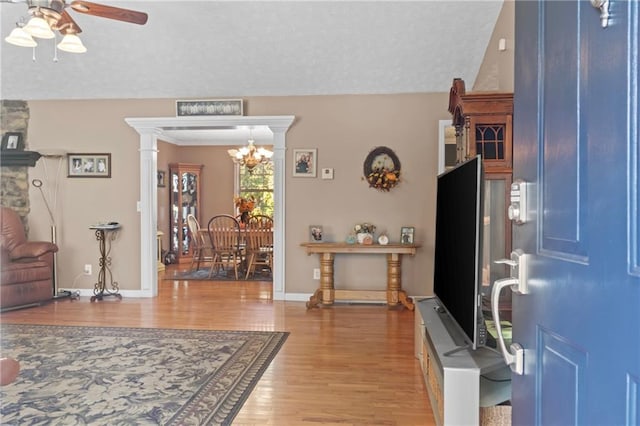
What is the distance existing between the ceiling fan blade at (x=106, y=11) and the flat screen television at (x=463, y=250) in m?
2.42

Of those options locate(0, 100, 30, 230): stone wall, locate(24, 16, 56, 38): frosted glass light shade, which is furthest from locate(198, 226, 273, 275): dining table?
locate(24, 16, 56, 38): frosted glass light shade

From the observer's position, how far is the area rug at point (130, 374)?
233 centimetres

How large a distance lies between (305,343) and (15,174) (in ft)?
15.1

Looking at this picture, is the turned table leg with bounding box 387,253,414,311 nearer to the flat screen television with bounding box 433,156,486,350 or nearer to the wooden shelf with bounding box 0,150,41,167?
the flat screen television with bounding box 433,156,486,350

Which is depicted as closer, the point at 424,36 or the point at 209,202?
the point at 424,36

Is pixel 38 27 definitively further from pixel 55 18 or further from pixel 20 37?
pixel 20 37

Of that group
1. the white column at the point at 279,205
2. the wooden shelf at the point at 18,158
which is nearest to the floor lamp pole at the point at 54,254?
the wooden shelf at the point at 18,158

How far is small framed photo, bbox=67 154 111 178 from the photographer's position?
5.49 m

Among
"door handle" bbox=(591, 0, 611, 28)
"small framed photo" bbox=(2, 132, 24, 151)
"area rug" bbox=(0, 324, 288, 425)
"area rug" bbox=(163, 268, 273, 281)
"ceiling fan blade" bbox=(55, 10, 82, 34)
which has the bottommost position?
"area rug" bbox=(0, 324, 288, 425)

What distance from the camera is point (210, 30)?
4324 mm

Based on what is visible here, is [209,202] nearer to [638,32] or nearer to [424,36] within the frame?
[424,36]

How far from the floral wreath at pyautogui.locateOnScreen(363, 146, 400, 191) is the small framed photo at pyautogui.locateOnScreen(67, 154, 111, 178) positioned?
333cm

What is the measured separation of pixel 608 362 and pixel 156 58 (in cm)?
506

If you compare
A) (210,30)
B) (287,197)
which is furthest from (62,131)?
(287,197)
